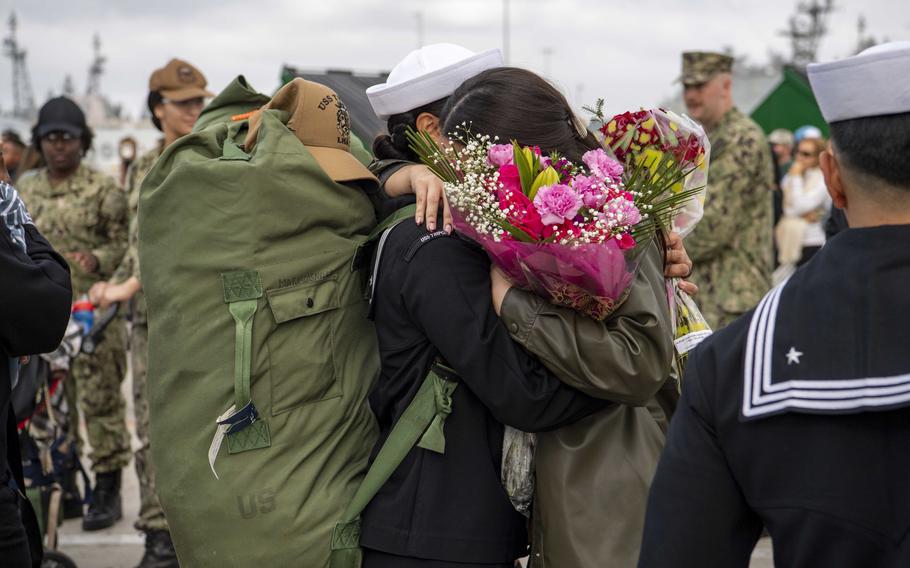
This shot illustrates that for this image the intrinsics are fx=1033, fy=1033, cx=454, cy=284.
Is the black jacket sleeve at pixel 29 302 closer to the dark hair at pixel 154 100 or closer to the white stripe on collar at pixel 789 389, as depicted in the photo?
the white stripe on collar at pixel 789 389

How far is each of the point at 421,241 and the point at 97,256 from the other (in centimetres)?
434

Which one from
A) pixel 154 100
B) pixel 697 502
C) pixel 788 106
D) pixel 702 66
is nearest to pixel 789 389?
pixel 697 502

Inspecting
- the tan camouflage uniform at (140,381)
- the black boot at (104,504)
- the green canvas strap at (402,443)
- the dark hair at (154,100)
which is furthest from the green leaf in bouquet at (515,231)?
the black boot at (104,504)

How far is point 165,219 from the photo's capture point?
2469 mm

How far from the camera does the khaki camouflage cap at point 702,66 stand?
6.32m

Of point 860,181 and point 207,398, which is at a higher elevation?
point 860,181

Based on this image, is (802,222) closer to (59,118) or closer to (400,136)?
(59,118)

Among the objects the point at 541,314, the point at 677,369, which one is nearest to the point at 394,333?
the point at 541,314

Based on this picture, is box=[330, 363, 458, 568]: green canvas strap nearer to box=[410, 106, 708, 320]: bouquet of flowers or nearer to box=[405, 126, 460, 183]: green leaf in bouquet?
box=[410, 106, 708, 320]: bouquet of flowers

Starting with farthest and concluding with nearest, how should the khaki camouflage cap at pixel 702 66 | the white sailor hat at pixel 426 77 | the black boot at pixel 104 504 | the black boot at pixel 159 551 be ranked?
Result: the khaki camouflage cap at pixel 702 66, the black boot at pixel 104 504, the black boot at pixel 159 551, the white sailor hat at pixel 426 77

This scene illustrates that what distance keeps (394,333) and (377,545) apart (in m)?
0.49

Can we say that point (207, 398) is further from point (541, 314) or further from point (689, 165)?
point (689, 165)

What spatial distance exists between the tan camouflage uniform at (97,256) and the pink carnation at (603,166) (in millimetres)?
4589

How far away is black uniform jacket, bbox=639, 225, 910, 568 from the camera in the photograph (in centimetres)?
141
